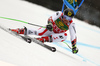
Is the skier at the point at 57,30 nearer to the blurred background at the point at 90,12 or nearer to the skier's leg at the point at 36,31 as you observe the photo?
the skier's leg at the point at 36,31

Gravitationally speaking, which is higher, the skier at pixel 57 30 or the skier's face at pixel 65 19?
the skier's face at pixel 65 19

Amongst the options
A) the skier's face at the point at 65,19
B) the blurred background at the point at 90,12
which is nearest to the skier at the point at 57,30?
the skier's face at the point at 65,19

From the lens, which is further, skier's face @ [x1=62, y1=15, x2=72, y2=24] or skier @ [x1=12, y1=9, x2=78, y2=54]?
skier @ [x1=12, y1=9, x2=78, y2=54]

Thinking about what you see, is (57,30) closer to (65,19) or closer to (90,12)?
(65,19)

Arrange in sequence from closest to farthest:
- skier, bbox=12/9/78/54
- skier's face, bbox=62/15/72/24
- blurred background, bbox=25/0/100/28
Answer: skier's face, bbox=62/15/72/24, skier, bbox=12/9/78/54, blurred background, bbox=25/0/100/28

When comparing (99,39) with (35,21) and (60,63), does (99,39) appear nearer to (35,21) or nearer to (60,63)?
(35,21)

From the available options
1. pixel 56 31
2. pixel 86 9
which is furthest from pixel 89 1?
pixel 56 31

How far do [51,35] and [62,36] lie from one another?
0.27 meters

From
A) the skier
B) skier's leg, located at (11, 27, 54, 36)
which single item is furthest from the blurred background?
skier's leg, located at (11, 27, 54, 36)

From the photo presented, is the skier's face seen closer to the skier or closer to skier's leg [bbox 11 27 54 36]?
the skier

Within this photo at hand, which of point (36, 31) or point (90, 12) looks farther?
point (90, 12)

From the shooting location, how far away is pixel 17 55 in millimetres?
3227

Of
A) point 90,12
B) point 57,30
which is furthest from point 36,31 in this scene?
point 90,12

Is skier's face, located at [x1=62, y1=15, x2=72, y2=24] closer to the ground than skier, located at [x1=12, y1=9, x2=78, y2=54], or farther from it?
farther from it
